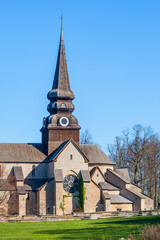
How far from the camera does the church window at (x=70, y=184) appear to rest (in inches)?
2546

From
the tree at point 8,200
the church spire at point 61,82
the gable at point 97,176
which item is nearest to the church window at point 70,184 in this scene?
the gable at point 97,176

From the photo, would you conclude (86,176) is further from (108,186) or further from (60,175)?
(108,186)

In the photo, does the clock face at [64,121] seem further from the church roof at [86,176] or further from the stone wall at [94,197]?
the stone wall at [94,197]

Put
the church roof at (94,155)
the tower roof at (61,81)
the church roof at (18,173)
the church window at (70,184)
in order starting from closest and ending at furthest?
the church roof at (18,173)
the church window at (70,184)
the tower roof at (61,81)
the church roof at (94,155)

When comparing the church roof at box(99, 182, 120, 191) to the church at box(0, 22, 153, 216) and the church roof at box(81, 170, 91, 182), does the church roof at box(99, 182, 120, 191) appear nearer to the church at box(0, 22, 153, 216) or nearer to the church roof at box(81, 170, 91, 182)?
the church at box(0, 22, 153, 216)

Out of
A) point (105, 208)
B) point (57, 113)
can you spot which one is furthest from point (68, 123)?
point (105, 208)

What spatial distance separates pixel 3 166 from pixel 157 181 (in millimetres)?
28963

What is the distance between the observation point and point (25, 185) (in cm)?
6531

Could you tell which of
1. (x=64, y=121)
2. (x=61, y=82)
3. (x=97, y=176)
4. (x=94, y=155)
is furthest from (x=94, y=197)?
(x=61, y=82)

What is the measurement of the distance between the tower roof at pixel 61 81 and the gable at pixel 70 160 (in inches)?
308

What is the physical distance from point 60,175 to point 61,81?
14.0 metres

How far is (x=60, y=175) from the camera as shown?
63.9 meters

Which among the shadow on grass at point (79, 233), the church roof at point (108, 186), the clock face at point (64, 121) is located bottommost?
the shadow on grass at point (79, 233)

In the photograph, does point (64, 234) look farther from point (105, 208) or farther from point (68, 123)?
point (68, 123)
